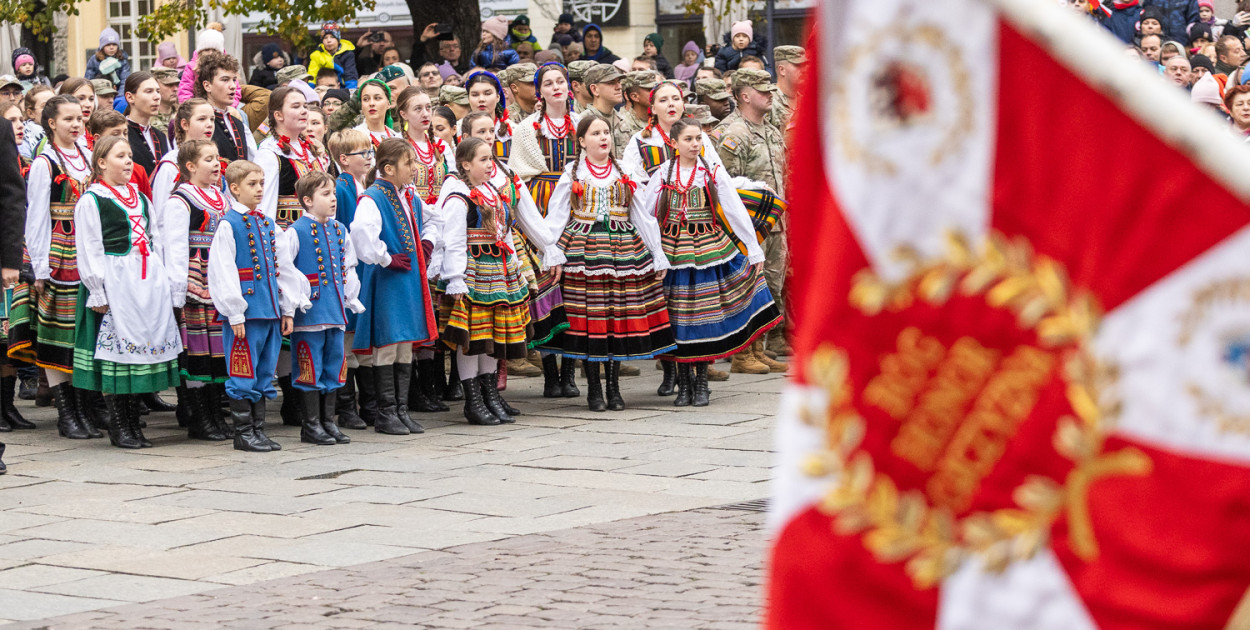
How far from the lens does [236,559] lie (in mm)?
6449

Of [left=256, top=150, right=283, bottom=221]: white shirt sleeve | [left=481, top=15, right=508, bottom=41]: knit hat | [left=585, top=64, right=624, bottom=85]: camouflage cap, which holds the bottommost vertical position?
[left=256, top=150, right=283, bottom=221]: white shirt sleeve

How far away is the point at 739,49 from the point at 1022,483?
16718mm

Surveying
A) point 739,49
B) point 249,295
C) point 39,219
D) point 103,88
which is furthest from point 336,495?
point 739,49

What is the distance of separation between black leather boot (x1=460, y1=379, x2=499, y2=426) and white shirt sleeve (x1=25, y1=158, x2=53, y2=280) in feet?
7.93

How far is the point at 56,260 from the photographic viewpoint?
9.41 meters

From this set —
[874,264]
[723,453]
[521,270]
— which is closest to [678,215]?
[521,270]

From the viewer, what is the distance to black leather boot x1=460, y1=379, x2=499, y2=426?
33.0ft

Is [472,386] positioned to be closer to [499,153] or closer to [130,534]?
[499,153]

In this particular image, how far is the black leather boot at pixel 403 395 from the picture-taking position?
386 inches

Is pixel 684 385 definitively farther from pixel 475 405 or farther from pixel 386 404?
pixel 386 404

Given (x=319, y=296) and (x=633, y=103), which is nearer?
(x=319, y=296)

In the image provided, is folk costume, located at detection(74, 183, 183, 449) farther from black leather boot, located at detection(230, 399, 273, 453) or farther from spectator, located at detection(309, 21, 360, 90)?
spectator, located at detection(309, 21, 360, 90)

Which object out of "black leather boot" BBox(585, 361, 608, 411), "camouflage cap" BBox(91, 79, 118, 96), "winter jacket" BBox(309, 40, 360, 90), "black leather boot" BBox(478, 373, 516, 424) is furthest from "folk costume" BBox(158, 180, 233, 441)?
"winter jacket" BBox(309, 40, 360, 90)

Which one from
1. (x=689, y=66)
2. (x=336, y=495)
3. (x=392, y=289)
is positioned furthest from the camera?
(x=689, y=66)
